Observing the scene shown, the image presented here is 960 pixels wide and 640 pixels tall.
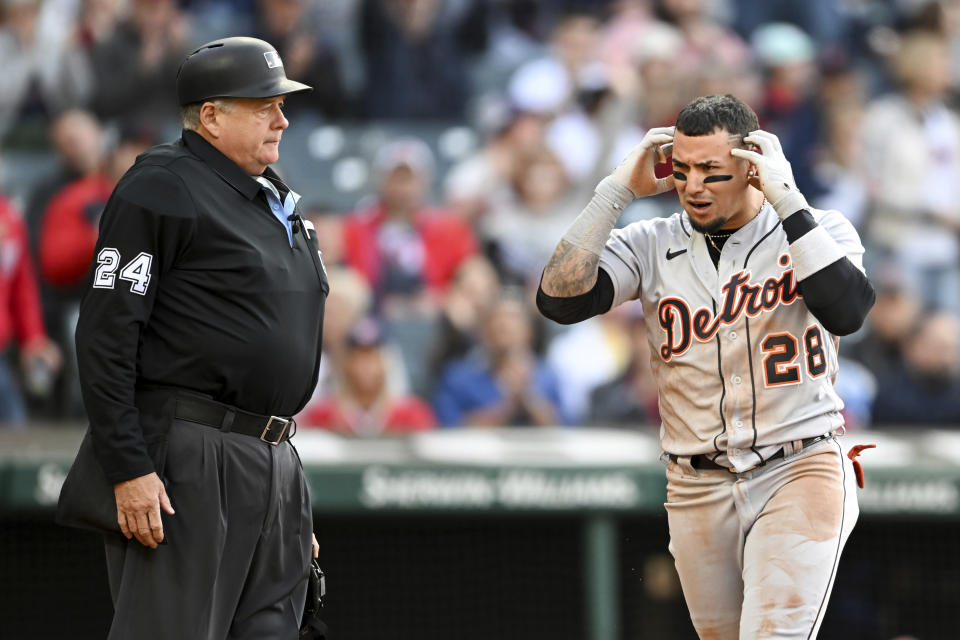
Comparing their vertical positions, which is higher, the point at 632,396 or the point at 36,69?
the point at 36,69

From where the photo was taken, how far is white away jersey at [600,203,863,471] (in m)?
3.22

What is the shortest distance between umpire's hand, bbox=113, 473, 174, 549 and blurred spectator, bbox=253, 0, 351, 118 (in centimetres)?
544

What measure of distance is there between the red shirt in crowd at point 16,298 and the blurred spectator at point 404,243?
5.43 feet

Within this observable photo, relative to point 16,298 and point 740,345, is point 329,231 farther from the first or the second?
point 740,345

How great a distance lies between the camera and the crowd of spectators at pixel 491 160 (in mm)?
6902

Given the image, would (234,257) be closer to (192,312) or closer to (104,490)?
(192,312)

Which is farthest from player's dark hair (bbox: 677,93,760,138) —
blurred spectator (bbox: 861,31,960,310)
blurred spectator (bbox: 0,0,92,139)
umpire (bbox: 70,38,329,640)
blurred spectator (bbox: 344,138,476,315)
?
blurred spectator (bbox: 0,0,92,139)

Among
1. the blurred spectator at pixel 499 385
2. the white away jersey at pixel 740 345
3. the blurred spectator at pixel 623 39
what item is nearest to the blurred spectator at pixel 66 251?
the blurred spectator at pixel 499 385

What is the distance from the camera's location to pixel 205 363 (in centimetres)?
306

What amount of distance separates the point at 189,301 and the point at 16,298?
13.3 ft

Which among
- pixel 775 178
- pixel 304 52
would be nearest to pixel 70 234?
pixel 304 52

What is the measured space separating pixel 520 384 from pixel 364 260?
120cm

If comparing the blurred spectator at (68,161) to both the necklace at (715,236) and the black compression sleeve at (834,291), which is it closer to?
the necklace at (715,236)

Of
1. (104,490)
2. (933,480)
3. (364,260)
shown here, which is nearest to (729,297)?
(104,490)
